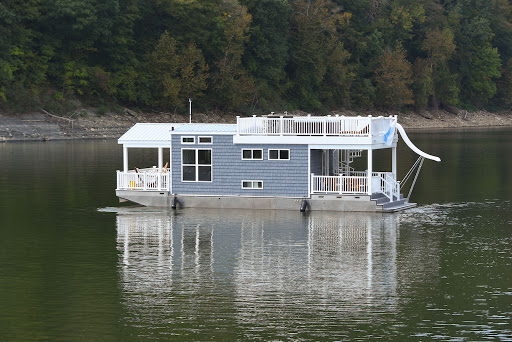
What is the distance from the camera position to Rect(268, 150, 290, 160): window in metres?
48.3

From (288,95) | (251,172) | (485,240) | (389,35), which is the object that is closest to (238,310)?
(485,240)

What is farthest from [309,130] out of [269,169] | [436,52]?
[436,52]

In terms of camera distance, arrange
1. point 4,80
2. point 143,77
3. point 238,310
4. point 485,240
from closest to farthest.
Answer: point 238,310 < point 485,240 < point 4,80 < point 143,77

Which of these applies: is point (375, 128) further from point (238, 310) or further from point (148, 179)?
point (238, 310)

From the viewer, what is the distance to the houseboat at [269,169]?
47.7m

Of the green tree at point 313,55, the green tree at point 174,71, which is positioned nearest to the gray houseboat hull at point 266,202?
the green tree at point 174,71

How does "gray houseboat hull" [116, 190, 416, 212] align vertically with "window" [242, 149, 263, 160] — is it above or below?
below

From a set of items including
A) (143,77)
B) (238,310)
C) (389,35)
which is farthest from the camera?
(389,35)

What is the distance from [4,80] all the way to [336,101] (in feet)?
205

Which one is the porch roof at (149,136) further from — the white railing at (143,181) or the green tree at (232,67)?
the green tree at (232,67)

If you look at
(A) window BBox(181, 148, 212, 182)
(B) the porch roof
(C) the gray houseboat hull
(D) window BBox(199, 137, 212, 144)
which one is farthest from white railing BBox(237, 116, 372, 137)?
(B) the porch roof

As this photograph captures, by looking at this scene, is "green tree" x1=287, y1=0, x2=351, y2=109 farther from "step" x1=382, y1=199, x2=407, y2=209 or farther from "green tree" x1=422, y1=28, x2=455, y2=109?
"step" x1=382, y1=199, x2=407, y2=209

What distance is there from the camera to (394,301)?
3008 cm

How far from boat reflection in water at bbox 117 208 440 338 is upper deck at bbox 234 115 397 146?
344 centimetres
